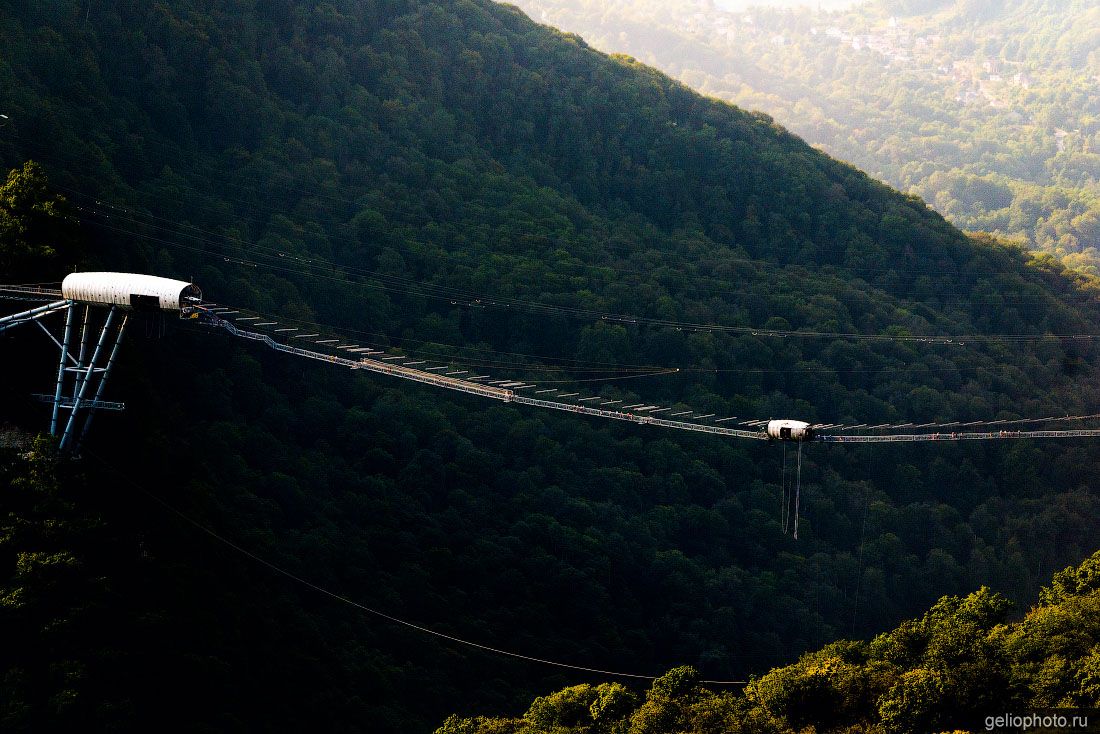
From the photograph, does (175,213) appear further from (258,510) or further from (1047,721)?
(1047,721)

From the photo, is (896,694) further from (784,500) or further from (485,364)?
(485,364)

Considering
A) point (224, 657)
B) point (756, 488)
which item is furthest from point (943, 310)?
point (224, 657)

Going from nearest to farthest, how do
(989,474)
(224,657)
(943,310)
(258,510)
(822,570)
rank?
(224,657) < (258,510) < (822,570) < (989,474) < (943,310)

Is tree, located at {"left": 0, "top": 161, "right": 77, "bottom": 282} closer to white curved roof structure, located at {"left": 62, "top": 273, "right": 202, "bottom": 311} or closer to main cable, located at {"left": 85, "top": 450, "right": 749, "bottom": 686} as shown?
white curved roof structure, located at {"left": 62, "top": 273, "right": 202, "bottom": 311}

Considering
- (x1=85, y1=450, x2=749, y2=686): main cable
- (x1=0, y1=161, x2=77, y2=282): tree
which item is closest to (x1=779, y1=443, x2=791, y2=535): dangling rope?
(x1=85, y1=450, x2=749, y2=686): main cable

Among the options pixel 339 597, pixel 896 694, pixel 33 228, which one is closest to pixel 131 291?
pixel 33 228
